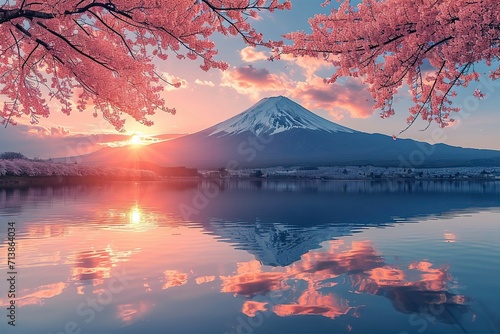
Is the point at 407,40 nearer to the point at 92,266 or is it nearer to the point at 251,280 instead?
the point at 251,280

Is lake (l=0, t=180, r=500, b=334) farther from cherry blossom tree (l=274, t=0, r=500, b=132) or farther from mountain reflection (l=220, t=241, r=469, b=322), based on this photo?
cherry blossom tree (l=274, t=0, r=500, b=132)

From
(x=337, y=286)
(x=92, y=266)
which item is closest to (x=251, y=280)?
(x=337, y=286)

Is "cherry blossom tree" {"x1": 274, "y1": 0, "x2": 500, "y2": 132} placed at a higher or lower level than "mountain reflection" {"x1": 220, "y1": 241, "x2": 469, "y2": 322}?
higher

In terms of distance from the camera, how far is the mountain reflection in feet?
23.6

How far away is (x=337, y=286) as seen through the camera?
27.8 ft

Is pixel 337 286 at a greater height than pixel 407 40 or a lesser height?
lesser

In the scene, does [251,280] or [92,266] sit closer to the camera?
[251,280]

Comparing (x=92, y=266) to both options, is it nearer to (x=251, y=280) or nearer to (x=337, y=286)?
(x=251, y=280)

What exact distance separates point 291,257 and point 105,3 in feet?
25.6

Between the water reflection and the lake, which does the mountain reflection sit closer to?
the lake

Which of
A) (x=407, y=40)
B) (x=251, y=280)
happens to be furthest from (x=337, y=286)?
(x=407, y=40)

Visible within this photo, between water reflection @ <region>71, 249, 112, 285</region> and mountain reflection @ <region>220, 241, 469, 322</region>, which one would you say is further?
water reflection @ <region>71, 249, 112, 285</region>

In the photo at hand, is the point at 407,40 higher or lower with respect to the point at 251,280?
higher

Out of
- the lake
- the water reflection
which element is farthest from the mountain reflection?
the water reflection
